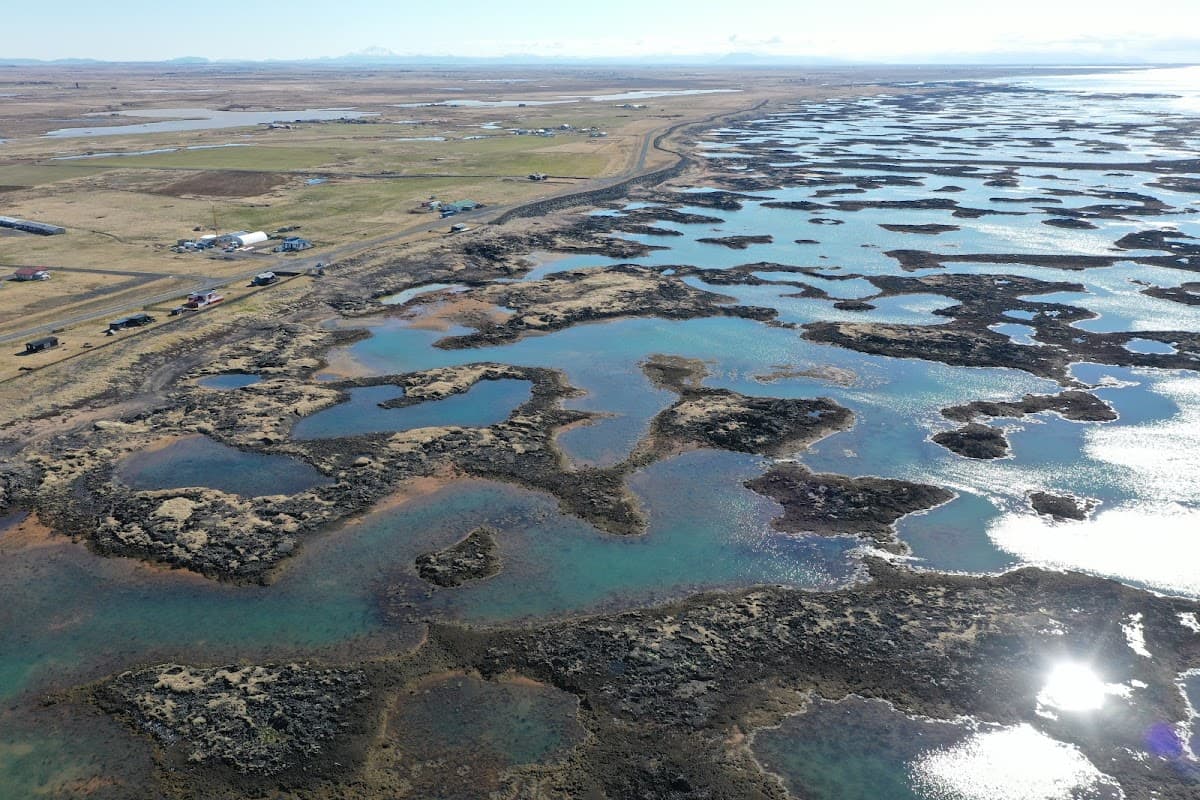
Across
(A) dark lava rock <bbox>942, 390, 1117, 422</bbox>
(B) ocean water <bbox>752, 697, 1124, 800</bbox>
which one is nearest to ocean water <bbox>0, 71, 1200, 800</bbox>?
(B) ocean water <bbox>752, 697, 1124, 800</bbox>

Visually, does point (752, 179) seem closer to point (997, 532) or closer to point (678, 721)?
point (997, 532)

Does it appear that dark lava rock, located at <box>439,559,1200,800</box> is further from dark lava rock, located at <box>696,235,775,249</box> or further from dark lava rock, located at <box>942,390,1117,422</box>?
dark lava rock, located at <box>696,235,775,249</box>

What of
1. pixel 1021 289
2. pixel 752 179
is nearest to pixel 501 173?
pixel 752 179

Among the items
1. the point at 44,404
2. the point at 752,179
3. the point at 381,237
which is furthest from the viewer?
the point at 752,179

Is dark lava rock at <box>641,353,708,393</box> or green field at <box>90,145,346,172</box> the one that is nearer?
dark lava rock at <box>641,353,708,393</box>

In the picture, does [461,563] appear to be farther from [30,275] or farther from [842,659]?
[30,275]

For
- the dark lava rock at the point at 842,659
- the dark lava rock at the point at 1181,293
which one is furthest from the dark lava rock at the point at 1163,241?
the dark lava rock at the point at 842,659
